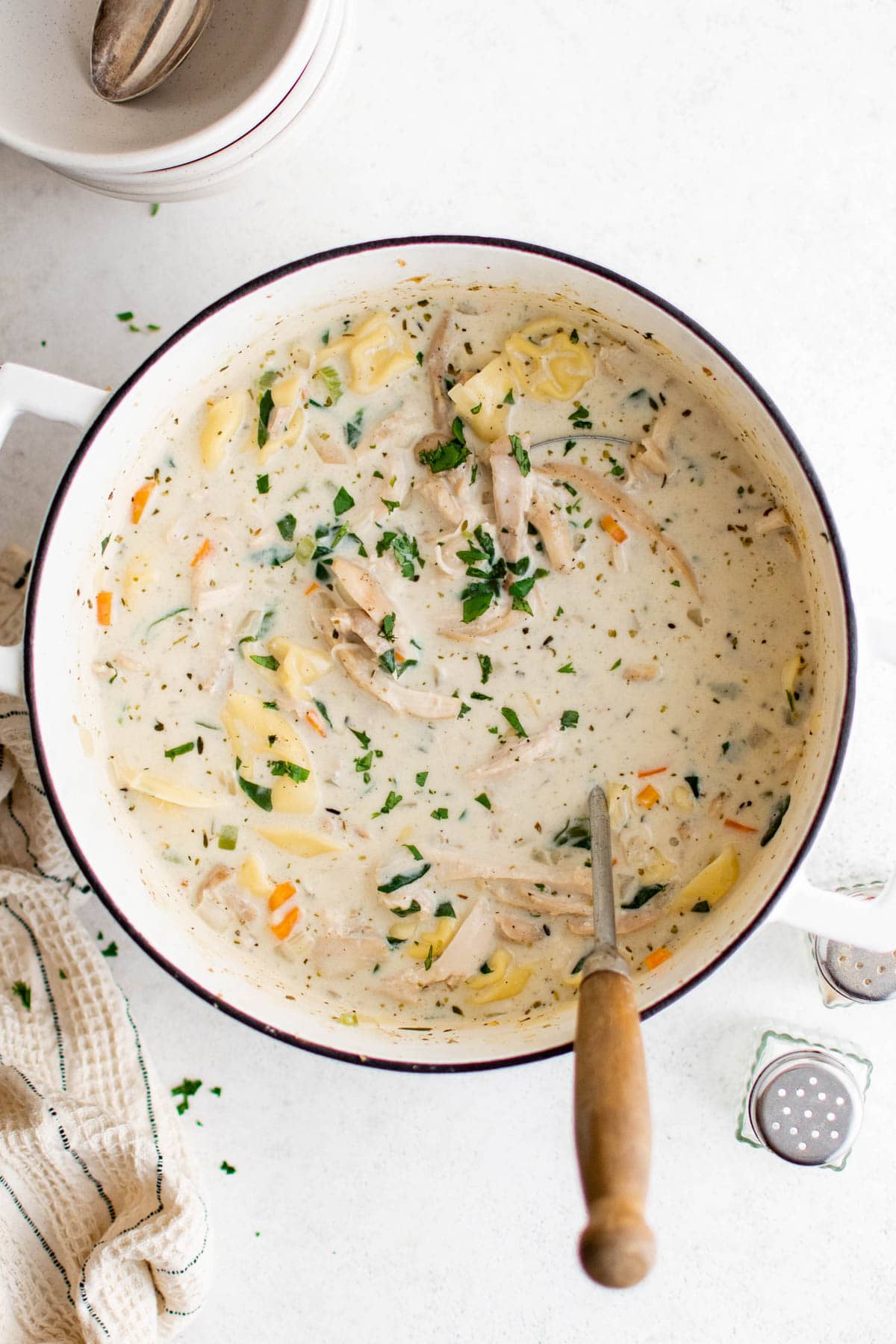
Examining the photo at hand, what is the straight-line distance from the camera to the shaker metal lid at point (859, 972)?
1.81 meters

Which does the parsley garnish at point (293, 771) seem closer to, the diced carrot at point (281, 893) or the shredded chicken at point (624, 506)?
the diced carrot at point (281, 893)

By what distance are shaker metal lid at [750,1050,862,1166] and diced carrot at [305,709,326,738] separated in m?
0.89

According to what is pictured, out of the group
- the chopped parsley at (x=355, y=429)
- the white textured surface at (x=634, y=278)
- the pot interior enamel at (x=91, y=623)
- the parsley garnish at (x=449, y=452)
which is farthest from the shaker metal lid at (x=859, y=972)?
the chopped parsley at (x=355, y=429)

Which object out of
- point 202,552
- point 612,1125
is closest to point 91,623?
point 202,552

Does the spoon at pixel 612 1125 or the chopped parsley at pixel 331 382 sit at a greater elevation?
the chopped parsley at pixel 331 382

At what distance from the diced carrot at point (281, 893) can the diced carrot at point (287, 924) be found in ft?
0.07

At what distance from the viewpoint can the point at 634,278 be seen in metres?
1.79

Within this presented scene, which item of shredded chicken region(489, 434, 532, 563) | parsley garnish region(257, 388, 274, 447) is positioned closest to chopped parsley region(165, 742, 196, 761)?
parsley garnish region(257, 388, 274, 447)

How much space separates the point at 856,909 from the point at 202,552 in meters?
1.06

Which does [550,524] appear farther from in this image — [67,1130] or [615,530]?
[67,1130]

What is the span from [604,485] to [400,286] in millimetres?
421

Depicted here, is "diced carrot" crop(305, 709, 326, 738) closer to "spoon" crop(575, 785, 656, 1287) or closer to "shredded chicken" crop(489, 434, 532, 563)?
"shredded chicken" crop(489, 434, 532, 563)

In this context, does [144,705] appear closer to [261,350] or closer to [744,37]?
[261,350]

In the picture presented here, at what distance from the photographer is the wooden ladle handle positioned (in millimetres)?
974
